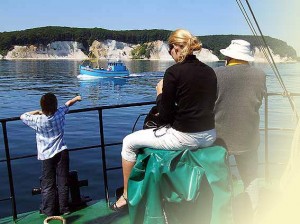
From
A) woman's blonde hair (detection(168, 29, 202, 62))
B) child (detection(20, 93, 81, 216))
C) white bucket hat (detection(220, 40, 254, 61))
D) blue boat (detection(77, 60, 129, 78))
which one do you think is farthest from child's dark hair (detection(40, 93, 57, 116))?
blue boat (detection(77, 60, 129, 78))

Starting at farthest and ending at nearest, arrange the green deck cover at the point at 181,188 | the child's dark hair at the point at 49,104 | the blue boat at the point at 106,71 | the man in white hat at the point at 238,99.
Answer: the blue boat at the point at 106,71, the child's dark hair at the point at 49,104, the man in white hat at the point at 238,99, the green deck cover at the point at 181,188

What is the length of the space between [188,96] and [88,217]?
214 cm

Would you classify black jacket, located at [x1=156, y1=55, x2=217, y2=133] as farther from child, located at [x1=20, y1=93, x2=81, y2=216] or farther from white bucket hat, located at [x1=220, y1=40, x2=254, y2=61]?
child, located at [x1=20, y1=93, x2=81, y2=216]

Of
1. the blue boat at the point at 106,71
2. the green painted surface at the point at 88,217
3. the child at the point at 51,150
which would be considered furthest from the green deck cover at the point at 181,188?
the blue boat at the point at 106,71

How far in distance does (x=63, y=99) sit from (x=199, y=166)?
4059cm

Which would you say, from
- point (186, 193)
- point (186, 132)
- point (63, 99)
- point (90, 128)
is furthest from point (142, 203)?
point (63, 99)

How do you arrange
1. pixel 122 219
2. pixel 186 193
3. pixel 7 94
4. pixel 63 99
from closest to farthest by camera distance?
pixel 186 193, pixel 122 219, pixel 63 99, pixel 7 94

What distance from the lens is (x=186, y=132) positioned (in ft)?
9.86

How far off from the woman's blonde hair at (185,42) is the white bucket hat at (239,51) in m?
0.50

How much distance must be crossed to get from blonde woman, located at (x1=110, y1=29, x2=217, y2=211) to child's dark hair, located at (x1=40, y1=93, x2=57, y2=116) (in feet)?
4.84

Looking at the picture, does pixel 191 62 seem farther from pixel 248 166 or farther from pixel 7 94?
pixel 7 94

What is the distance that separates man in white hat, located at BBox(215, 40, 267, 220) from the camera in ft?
11.2

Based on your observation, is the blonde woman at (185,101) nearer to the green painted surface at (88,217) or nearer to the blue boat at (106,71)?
the green painted surface at (88,217)

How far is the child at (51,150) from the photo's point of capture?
13.6 ft
